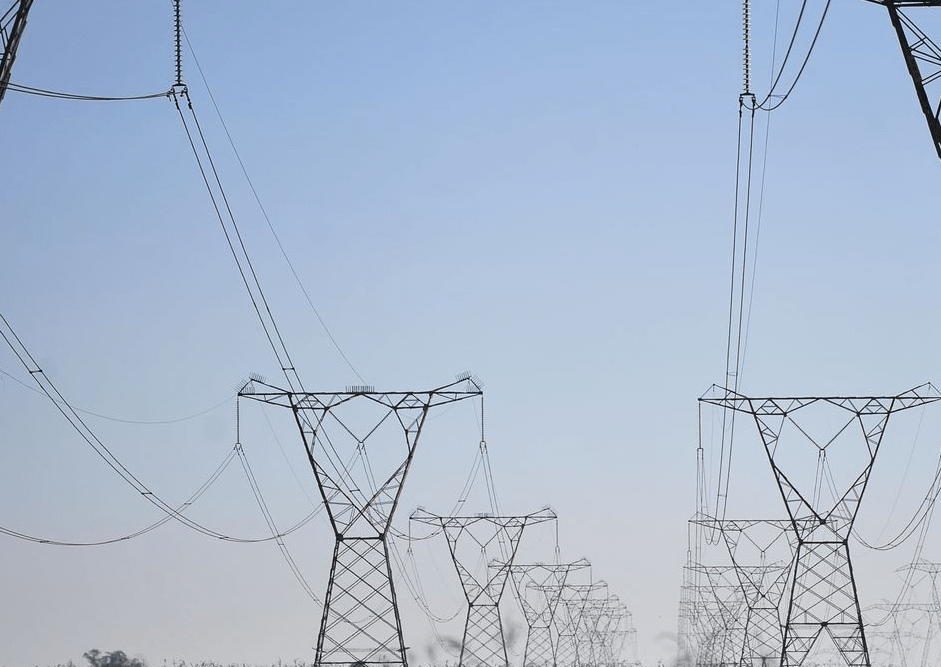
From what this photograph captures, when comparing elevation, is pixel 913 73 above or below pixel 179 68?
below

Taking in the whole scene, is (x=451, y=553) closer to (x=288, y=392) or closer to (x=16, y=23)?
(x=288, y=392)

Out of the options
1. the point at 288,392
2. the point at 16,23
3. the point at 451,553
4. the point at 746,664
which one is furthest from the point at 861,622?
the point at 746,664

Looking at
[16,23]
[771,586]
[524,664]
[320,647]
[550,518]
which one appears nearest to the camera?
[16,23]

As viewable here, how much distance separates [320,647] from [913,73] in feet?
82.2

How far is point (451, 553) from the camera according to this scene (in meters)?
72.4

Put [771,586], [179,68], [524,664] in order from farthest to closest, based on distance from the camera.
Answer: [524,664], [771,586], [179,68]

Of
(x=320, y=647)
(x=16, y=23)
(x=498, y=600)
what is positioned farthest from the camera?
Result: (x=498, y=600)

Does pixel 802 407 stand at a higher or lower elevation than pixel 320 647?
higher

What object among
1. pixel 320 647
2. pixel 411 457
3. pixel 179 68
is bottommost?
pixel 320 647

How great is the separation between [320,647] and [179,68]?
723 inches

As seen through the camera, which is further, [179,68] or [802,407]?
[802,407]

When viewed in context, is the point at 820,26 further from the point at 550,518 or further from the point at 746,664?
the point at 746,664

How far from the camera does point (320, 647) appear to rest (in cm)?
4519

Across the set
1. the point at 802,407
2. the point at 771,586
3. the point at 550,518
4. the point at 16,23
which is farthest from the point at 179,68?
the point at 771,586
